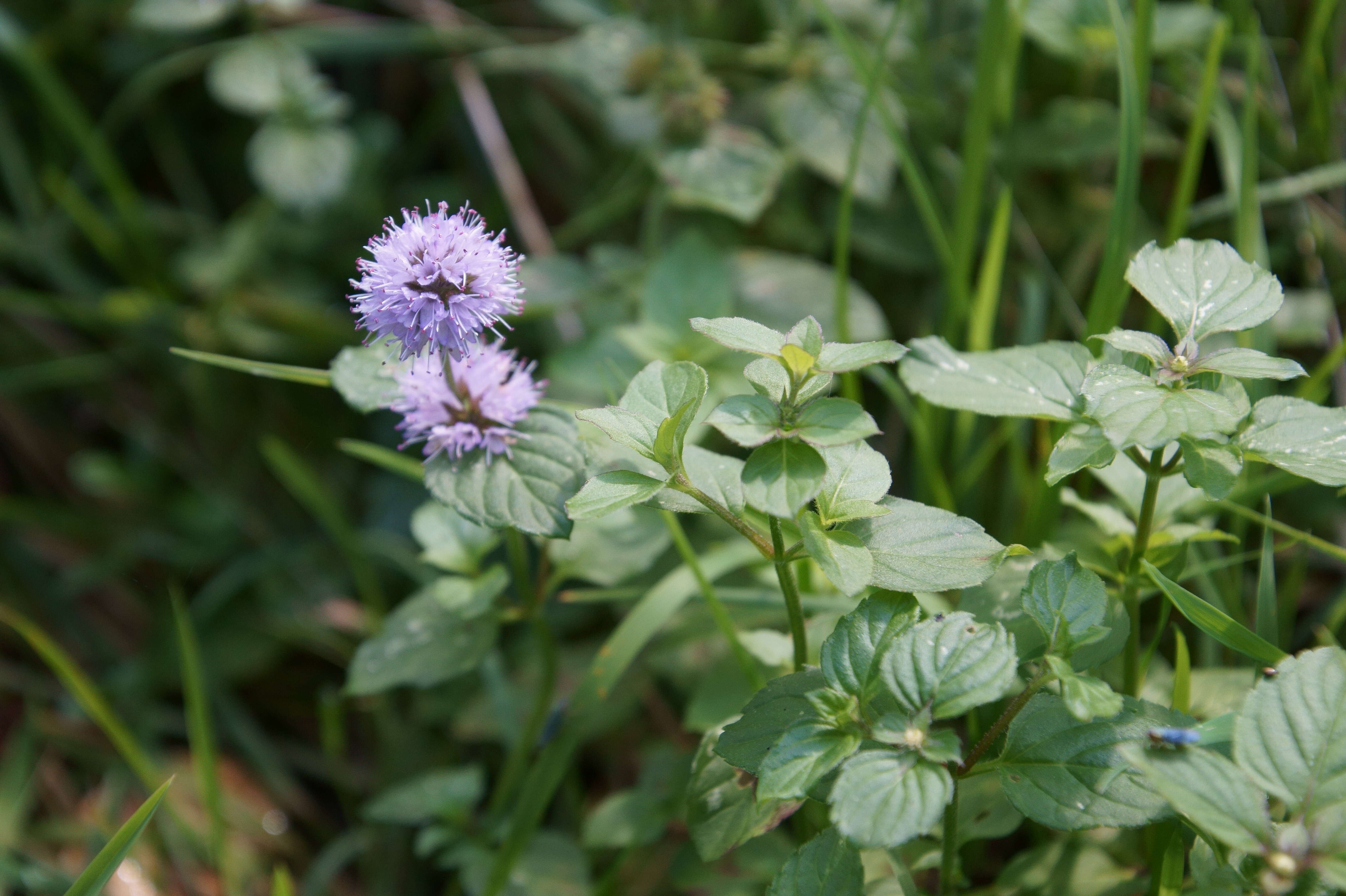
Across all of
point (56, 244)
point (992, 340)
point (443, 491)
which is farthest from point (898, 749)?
point (56, 244)

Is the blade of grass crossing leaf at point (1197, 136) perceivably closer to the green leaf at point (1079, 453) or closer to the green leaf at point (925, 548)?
the green leaf at point (1079, 453)

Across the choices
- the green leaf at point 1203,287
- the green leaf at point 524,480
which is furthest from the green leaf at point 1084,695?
the green leaf at point 524,480

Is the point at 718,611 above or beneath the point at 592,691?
above

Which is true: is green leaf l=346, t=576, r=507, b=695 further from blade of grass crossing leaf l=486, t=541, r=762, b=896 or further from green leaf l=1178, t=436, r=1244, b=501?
green leaf l=1178, t=436, r=1244, b=501

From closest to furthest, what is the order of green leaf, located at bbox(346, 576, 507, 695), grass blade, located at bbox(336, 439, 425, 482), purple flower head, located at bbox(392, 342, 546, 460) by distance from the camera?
1. purple flower head, located at bbox(392, 342, 546, 460)
2. green leaf, located at bbox(346, 576, 507, 695)
3. grass blade, located at bbox(336, 439, 425, 482)

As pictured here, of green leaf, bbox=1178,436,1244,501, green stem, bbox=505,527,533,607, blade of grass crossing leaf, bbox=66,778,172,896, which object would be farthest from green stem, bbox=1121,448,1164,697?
blade of grass crossing leaf, bbox=66,778,172,896

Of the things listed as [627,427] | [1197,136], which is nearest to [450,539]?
[627,427]

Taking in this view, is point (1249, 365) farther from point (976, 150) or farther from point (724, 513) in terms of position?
point (976, 150)
